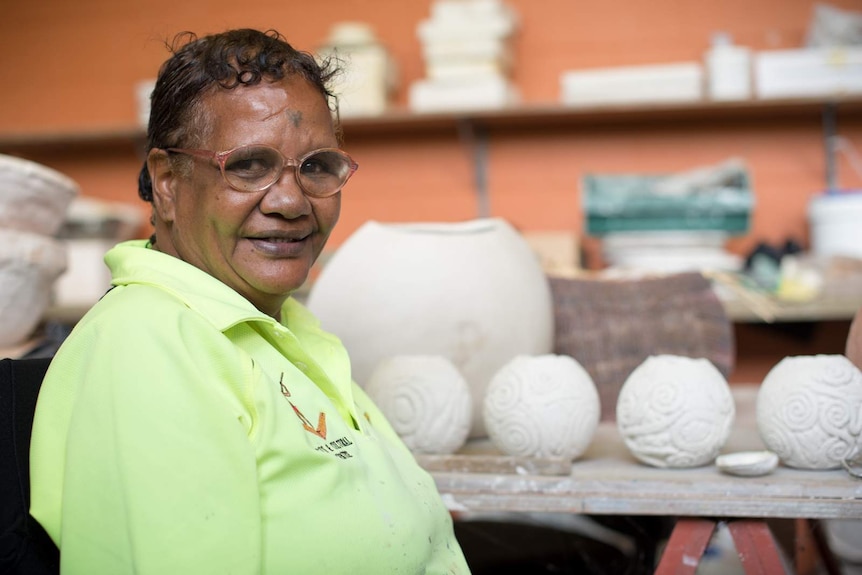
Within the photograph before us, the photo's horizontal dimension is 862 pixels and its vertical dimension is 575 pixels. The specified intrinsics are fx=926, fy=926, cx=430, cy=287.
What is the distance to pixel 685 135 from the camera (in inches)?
142

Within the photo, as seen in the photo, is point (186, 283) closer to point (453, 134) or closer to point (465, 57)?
point (465, 57)

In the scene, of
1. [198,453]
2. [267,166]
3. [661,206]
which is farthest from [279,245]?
[661,206]

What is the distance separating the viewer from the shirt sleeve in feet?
A: 3.05

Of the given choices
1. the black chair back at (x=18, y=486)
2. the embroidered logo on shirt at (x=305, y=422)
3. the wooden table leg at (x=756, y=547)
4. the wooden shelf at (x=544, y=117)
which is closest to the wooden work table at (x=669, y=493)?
the wooden table leg at (x=756, y=547)

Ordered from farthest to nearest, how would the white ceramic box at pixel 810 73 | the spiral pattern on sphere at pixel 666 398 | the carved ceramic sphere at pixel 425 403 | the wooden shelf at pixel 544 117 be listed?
the wooden shelf at pixel 544 117
the white ceramic box at pixel 810 73
the carved ceramic sphere at pixel 425 403
the spiral pattern on sphere at pixel 666 398

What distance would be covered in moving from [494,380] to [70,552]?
0.86 meters

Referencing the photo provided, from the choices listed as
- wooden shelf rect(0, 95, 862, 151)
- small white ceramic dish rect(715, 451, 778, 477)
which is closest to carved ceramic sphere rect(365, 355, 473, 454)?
small white ceramic dish rect(715, 451, 778, 477)

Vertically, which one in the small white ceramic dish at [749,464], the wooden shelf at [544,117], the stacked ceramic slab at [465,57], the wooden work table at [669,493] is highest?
the stacked ceramic slab at [465,57]

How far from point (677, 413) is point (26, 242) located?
4.67 feet

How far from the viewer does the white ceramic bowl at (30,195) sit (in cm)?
197

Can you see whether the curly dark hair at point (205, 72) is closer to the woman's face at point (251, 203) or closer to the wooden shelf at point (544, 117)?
the woman's face at point (251, 203)

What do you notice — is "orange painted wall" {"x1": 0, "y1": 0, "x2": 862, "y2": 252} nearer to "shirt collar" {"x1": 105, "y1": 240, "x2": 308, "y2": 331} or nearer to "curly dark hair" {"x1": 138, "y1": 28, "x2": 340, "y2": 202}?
"curly dark hair" {"x1": 138, "y1": 28, "x2": 340, "y2": 202}

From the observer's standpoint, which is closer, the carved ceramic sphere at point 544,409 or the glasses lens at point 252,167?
the glasses lens at point 252,167

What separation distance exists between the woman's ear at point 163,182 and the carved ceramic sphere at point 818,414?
3.30 ft
